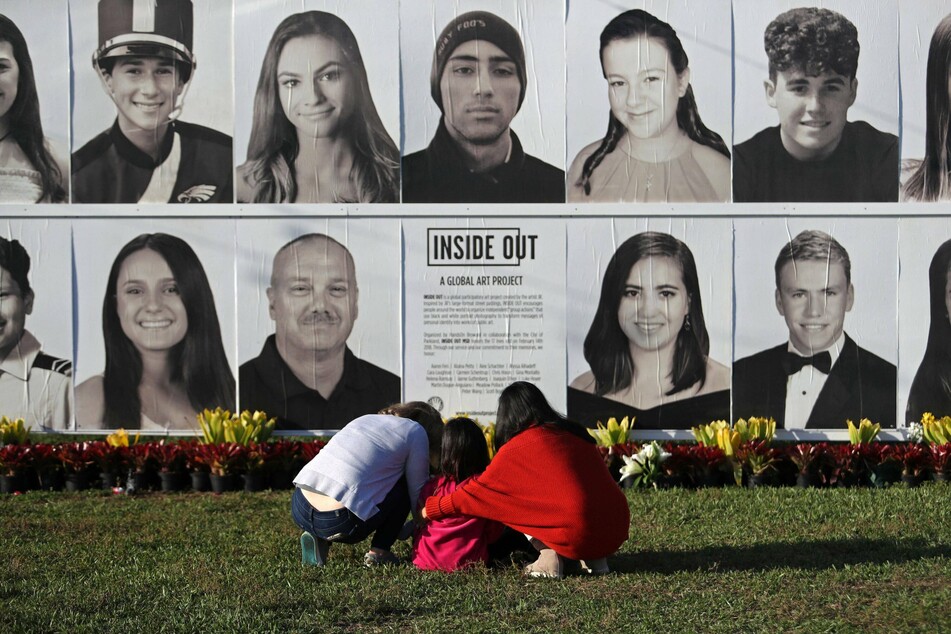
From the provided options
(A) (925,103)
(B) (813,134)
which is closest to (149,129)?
(B) (813,134)

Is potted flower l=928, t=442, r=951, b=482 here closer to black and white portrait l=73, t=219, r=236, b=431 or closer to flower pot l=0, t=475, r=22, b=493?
black and white portrait l=73, t=219, r=236, b=431

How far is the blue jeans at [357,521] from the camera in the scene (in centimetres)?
542

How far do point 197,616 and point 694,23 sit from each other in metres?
6.39

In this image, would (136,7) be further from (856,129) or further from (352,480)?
(856,129)

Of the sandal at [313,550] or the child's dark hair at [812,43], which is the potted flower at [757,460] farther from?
the sandal at [313,550]

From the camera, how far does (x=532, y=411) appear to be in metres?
5.27

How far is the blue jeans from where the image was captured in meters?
5.42

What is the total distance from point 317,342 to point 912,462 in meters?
4.93

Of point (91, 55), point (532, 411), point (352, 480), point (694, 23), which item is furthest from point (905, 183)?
point (91, 55)

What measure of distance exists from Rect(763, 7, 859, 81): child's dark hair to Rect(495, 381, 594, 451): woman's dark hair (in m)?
4.63

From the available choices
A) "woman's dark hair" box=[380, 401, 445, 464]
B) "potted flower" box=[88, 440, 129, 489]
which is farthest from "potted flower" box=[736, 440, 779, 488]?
"potted flower" box=[88, 440, 129, 489]

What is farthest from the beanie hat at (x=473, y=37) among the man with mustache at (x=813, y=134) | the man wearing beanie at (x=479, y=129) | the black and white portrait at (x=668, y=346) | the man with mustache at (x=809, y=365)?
the man with mustache at (x=809, y=365)

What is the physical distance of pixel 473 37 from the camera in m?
8.66

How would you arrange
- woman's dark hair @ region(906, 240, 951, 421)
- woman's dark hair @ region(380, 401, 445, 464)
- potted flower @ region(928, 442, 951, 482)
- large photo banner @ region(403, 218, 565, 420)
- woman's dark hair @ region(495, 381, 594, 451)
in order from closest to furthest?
woman's dark hair @ region(495, 381, 594, 451) → woman's dark hair @ region(380, 401, 445, 464) → potted flower @ region(928, 442, 951, 482) → woman's dark hair @ region(906, 240, 951, 421) → large photo banner @ region(403, 218, 565, 420)
